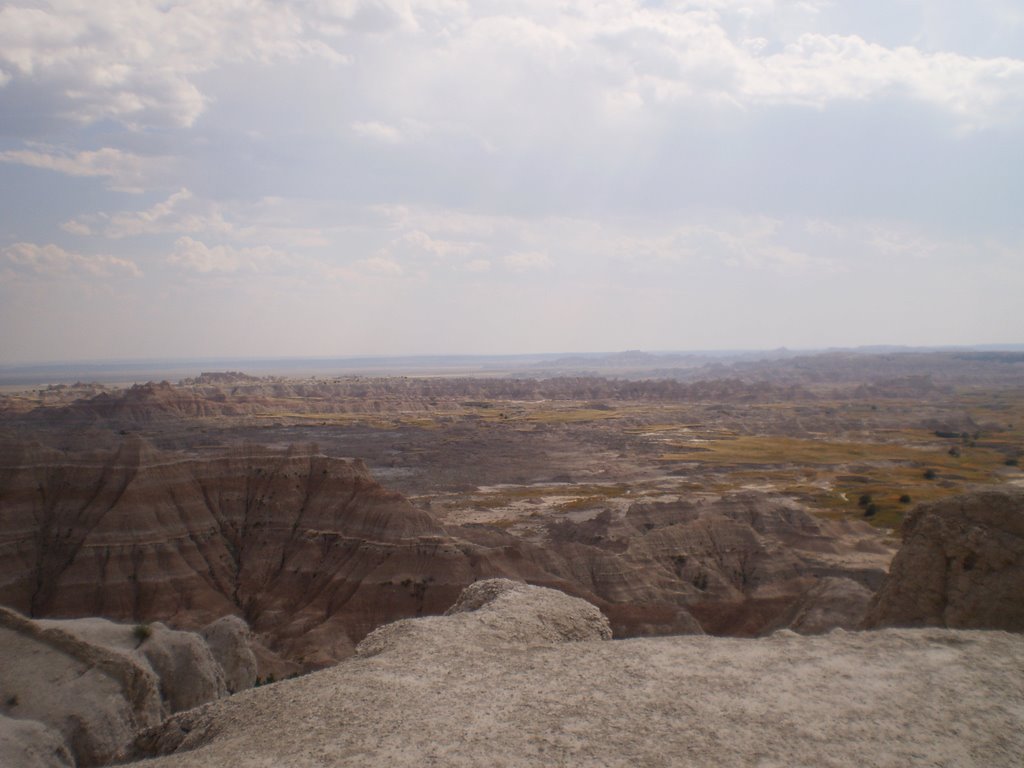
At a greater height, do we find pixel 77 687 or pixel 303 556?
pixel 77 687

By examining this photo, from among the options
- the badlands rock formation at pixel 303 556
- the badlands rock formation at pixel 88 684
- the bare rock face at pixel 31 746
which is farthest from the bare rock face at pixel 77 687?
the badlands rock formation at pixel 303 556

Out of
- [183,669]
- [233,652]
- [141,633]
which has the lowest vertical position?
[233,652]

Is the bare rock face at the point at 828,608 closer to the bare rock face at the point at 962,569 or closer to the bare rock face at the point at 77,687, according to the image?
the bare rock face at the point at 962,569

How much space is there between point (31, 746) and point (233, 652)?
8.16 m

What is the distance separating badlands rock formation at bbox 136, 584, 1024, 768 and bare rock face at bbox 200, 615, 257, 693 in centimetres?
1278

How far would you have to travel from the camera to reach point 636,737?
8836 mm

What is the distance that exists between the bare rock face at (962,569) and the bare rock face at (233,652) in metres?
19.6

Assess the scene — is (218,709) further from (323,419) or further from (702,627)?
(323,419)

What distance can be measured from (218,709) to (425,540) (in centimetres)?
2232

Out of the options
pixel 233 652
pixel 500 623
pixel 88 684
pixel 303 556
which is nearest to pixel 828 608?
pixel 500 623

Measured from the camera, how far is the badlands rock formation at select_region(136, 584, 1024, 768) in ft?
28.3

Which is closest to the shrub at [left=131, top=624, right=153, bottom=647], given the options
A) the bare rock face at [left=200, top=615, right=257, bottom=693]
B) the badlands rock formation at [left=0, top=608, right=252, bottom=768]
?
the badlands rock formation at [left=0, top=608, right=252, bottom=768]

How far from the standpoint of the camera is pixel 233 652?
24.0 metres

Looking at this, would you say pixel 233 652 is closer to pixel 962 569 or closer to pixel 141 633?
pixel 141 633
